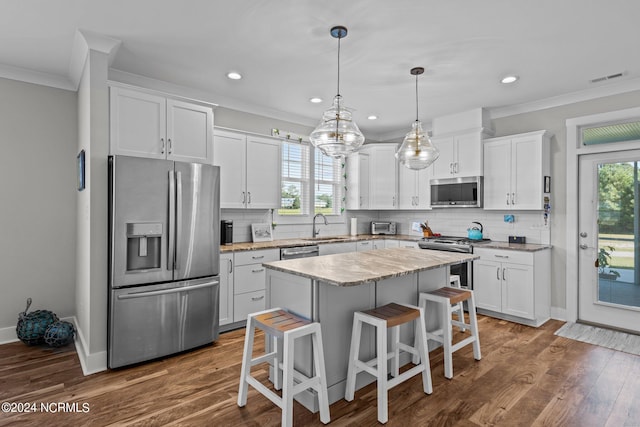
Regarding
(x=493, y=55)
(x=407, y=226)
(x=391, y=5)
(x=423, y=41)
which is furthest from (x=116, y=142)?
(x=407, y=226)

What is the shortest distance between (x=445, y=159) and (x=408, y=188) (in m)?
0.82

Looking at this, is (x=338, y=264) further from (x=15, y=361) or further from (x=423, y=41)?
(x=15, y=361)

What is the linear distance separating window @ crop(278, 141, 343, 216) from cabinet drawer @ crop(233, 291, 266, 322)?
4.58ft

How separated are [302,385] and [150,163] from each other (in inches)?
86.4

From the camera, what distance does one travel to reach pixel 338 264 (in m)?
2.74

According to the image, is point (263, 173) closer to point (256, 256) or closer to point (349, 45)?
point (256, 256)

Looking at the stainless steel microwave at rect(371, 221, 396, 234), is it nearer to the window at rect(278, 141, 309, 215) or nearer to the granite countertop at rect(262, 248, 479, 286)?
the window at rect(278, 141, 309, 215)

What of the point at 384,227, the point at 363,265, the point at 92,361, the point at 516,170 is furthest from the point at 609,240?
the point at 92,361

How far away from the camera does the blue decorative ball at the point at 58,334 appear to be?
10.6 feet

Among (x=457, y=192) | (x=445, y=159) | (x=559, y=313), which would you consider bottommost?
(x=559, y=313)

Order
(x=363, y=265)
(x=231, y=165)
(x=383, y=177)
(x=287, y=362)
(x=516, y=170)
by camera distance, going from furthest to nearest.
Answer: (x=383, y=177) < (x=516, y=170) < (x=231, y=165) < (x=363, y=265) < (x=287, y=362)

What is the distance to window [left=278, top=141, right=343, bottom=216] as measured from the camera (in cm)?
514

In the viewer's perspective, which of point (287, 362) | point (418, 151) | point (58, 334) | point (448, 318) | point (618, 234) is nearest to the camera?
point (287, 362)

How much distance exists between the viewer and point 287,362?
2.04 metres
